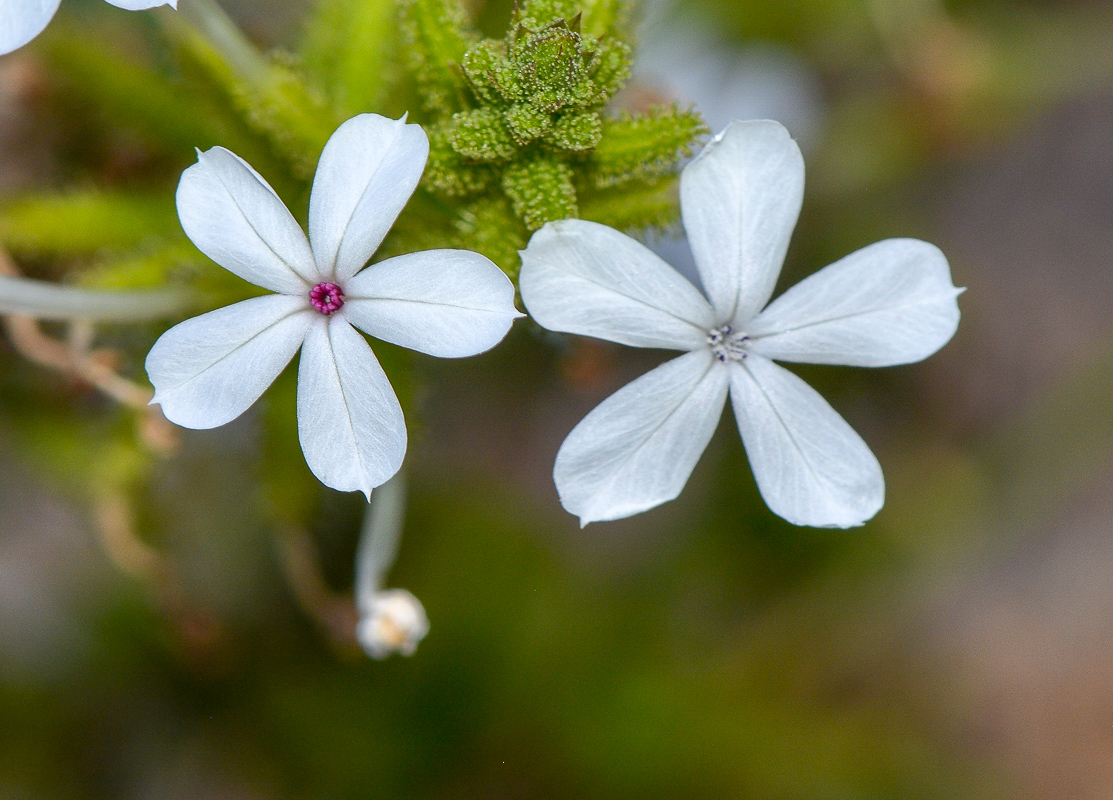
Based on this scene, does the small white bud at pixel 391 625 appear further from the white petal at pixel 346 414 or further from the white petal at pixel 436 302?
the white petal at pixel 436 302

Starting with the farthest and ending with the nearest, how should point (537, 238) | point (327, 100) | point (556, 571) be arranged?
point (556, 571) < point (327, 100) < point (537, 238)

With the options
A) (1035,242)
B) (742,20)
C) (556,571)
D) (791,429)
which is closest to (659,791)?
(556,571)

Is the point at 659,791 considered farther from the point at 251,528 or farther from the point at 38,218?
the point at 38,218

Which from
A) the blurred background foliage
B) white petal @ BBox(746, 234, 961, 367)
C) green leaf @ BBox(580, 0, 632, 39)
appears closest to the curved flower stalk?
the blurred background foliage

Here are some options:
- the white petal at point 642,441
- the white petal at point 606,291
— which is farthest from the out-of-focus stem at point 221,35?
the white petal at point 642,441

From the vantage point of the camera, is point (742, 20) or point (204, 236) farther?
point (742, 20)

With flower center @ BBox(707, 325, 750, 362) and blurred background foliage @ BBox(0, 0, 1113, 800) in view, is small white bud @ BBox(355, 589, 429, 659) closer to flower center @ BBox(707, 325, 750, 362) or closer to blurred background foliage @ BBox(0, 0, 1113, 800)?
blurred background foliage @ BBox(0, 0, 1113, 800)

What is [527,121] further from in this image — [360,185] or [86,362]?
[86,362]

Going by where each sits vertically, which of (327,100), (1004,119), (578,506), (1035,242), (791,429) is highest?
(1004,119)
